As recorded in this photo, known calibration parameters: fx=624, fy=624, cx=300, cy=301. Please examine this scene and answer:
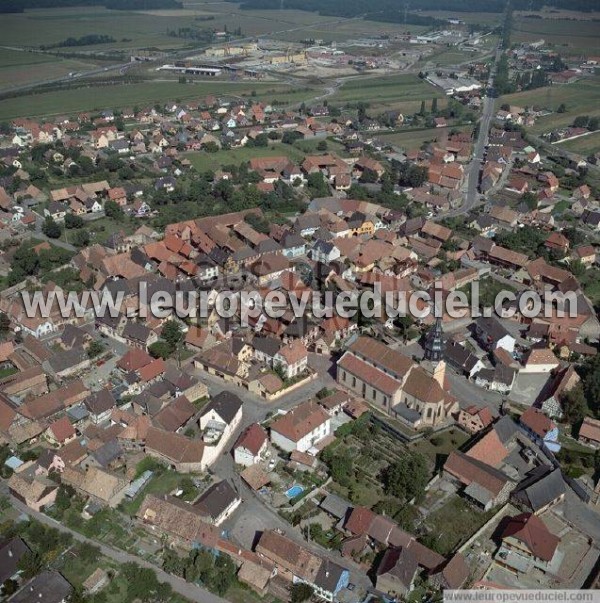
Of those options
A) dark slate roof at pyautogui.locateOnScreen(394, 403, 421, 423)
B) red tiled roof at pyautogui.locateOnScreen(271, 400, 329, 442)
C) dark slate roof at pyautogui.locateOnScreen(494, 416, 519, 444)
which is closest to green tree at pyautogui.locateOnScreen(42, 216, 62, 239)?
red tiled roof at pyautogui.locateOnScreen(271, 400, 329, 442)

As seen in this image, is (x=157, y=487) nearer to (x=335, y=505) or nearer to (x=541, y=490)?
(x=335, y=505)

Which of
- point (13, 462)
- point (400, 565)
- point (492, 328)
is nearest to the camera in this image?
point (400, 565)

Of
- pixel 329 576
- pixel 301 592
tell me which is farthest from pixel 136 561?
pixel 329 576

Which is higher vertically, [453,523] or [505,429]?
[505,429]

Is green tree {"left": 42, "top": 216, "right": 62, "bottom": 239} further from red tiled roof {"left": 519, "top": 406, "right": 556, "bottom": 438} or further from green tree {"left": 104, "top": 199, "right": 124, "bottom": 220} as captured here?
red tiled roof {"left": 519, "top": 406, "right": 556, "bottom": 438}

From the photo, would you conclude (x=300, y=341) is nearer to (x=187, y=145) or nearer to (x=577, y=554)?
(x=577, y=554)

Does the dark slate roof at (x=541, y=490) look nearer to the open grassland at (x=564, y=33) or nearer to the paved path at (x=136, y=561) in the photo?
the paved path at (x=136, y=561)

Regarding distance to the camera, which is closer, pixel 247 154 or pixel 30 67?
pixel 247 154
